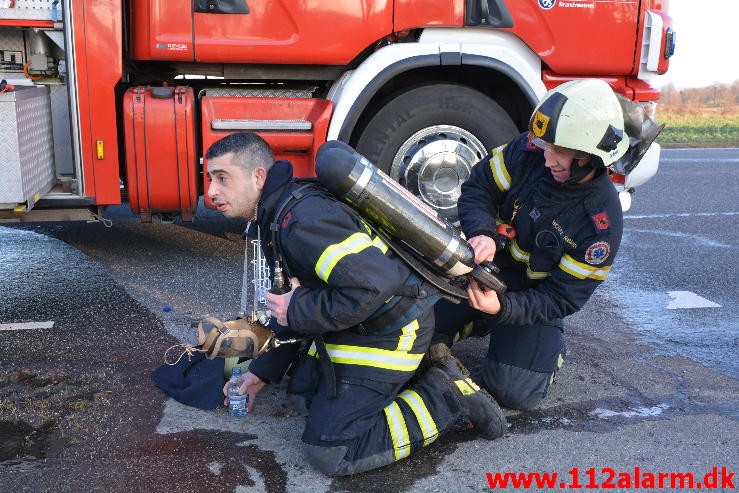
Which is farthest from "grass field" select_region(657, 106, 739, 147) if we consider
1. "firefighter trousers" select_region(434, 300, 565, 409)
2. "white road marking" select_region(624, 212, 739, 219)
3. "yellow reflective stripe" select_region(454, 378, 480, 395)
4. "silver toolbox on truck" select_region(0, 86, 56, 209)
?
"yellow reflective stripe" select_region(454, 378, 480, 395)

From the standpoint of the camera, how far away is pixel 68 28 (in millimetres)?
4723

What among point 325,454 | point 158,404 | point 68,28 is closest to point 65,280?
point 68,28

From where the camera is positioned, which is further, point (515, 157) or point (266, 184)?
point (515, 157)

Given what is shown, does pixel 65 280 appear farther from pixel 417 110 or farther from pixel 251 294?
pixel 417 110

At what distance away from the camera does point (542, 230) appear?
3.59 metres

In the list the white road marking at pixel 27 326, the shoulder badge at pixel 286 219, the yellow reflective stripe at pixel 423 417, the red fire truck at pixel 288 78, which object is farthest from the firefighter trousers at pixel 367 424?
the red fire truck at pixel 288 78

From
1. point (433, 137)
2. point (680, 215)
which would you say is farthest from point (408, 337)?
point (680, 215)

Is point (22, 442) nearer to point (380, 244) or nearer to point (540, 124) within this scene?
point (380, 244)

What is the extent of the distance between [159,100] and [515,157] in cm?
227

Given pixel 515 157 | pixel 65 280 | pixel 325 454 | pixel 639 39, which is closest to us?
pixel 325 454

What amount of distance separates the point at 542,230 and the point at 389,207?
865 mm

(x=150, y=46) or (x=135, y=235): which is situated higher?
(x=150, y=46)

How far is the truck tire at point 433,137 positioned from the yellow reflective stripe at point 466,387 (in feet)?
7.70

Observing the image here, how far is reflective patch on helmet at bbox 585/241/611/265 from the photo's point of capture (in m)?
3.38
